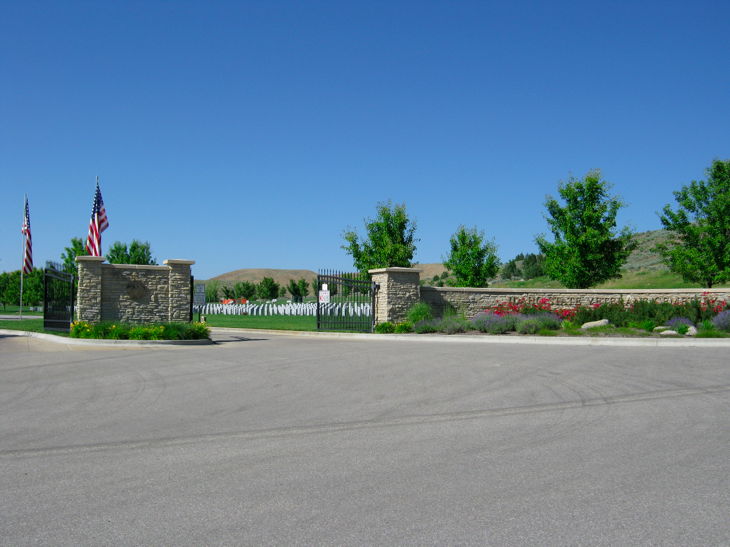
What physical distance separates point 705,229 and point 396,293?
1629cm

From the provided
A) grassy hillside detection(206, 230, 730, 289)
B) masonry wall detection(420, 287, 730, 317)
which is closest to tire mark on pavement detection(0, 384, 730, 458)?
masonry wall detection(420, 287, 730, 317)

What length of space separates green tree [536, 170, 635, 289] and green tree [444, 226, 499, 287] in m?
5.56

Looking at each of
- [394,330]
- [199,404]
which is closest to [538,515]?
[199,404]

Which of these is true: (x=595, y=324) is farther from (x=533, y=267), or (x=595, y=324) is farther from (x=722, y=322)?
(x=533, y=267)

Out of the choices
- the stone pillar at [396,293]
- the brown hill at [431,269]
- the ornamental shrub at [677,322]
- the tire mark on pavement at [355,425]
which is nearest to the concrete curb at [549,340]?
the stone pillar at [396,293]

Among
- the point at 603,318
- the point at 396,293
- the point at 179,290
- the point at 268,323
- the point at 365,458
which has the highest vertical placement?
the point at 179,290

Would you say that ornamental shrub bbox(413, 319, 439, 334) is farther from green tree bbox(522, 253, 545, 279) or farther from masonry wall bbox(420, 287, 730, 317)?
green tree bbox(522, 253, 545, 279)

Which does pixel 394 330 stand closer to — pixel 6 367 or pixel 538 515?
pixel 6 367

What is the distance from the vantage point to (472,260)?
3588 centimetres

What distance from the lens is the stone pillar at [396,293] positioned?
24516 millimetres

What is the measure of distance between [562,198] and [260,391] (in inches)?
963

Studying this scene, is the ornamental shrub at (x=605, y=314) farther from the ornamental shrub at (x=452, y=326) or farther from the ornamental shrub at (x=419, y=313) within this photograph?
the ornamental shrub at (x=419, y=313)

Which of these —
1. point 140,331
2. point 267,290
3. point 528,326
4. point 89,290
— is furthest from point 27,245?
point 267,290

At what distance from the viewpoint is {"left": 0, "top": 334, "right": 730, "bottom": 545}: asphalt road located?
3.98 meters
